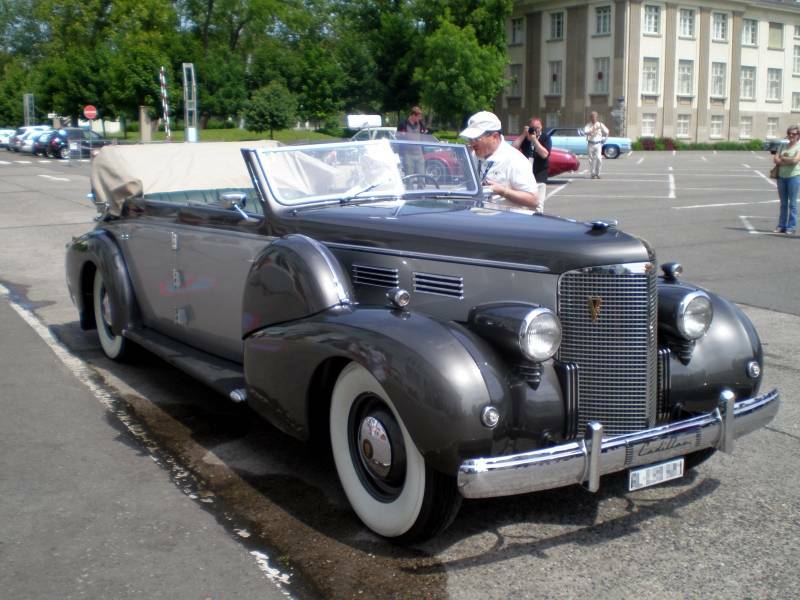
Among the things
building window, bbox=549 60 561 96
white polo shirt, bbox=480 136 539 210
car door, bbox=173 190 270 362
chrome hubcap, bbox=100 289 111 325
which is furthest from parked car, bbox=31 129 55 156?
car door, bbox=173 190 270 362

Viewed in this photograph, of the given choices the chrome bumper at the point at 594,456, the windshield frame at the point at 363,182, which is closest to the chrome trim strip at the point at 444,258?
the windshield frame at the point at 363,182

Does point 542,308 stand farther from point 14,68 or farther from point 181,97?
point 14,68

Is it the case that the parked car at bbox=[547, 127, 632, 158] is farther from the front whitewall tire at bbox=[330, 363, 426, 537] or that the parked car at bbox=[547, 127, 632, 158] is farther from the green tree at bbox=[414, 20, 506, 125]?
the front whitewall tire at bbox=[330, 363, 426, 537]

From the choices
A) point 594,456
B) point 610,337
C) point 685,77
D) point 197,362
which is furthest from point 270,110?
point 594,456

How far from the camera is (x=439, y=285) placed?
4277 millimetres

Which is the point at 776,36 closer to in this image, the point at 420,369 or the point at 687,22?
the point at 687,22

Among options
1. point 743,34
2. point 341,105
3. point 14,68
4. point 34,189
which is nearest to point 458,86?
point 341,105

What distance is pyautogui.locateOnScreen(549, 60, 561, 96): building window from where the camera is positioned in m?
60.2

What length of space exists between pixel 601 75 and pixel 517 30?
899 centimetres

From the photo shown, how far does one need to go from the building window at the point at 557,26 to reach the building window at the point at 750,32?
12.8m

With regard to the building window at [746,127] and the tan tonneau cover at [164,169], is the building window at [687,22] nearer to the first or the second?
the building window at [746,127]

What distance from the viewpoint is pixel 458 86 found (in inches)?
2115

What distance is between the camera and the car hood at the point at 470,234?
3850 millimetres

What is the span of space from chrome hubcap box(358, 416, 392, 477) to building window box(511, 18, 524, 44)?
62.6 metres
